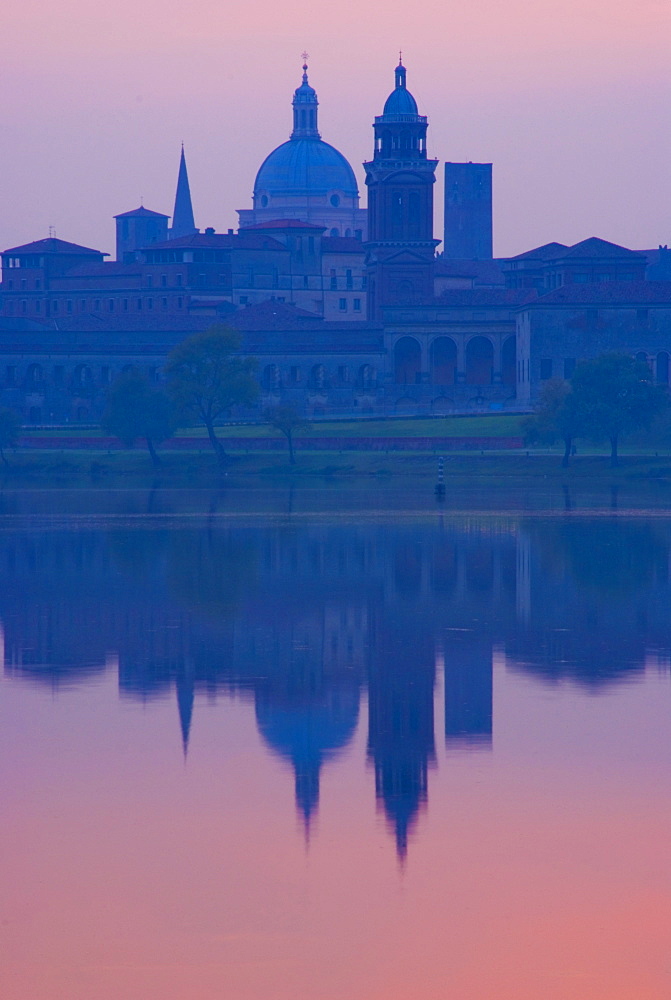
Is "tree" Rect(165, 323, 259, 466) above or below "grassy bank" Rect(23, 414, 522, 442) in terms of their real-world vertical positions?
above

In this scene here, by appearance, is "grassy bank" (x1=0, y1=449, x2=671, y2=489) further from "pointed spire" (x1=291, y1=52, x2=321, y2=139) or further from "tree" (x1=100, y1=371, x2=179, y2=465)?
"pointed spire" (x1=291, y1=52, x2=321, y2=139)

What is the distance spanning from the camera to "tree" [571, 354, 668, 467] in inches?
2522

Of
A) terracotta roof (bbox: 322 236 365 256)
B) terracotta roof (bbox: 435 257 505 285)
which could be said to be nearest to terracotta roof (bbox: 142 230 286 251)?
terracotta roof (bbox: 322 236 365 256)

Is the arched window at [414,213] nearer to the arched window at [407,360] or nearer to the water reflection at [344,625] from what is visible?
the arched window at [407,360]

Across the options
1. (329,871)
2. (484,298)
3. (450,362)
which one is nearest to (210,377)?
(450,362)

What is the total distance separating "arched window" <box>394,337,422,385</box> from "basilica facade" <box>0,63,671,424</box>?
0.28ft

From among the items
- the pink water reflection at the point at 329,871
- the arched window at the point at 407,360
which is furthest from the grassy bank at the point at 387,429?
the pink water reflection at the point at 329,871

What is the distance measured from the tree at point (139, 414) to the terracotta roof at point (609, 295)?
2978cm

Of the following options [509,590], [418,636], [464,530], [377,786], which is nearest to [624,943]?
[377,786]

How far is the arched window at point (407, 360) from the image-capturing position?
107 meters

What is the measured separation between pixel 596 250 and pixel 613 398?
44560mm

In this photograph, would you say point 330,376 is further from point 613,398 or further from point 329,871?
point 329,871

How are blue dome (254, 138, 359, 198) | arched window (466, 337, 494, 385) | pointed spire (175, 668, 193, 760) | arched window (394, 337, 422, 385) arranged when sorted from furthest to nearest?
blue dome (254, 138, 359, 198)
arched window (466, 337, 494, 385)
arched window (394, 337, 422, 385)
pointed spire (175, 668, 193, 760)

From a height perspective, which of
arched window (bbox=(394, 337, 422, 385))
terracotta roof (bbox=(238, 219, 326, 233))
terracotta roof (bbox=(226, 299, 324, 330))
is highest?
terracotta roof (bbox=(238, 219, 326, 233))
